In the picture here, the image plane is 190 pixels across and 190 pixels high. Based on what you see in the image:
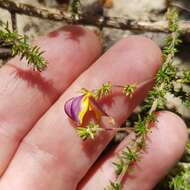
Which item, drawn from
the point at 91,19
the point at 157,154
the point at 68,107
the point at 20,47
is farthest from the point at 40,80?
the point at 157,154

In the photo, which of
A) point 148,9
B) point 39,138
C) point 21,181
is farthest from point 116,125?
point 148,9

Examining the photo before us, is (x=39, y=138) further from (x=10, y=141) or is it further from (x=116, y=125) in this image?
(x=116, y=125)

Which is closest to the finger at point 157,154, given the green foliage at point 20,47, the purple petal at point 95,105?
the purple petal at point 95,105

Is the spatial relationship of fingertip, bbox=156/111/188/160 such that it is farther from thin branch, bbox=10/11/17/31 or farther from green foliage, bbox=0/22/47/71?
thin branch, bbox=10/11/17/31

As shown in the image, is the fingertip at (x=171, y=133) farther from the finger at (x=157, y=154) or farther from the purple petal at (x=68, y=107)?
the purple petal at (x=68, y=107)

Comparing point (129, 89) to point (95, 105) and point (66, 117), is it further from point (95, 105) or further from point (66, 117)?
point (66, 117)
